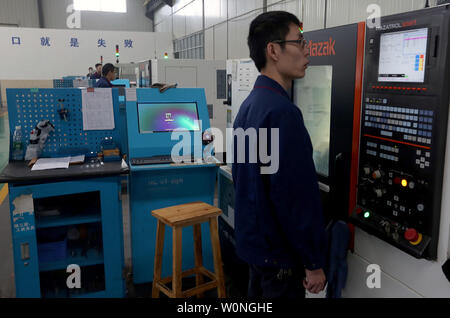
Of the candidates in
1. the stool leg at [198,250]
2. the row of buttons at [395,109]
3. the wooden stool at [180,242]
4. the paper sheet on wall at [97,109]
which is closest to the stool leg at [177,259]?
the wooden stool at [180,242]

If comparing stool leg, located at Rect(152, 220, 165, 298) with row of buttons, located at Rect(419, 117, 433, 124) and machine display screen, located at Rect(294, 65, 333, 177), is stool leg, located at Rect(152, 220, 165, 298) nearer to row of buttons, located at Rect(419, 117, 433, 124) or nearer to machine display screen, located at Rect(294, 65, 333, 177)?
machine display screen, located at Rect(294, 65, 333, 177)

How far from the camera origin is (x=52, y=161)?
2.69m

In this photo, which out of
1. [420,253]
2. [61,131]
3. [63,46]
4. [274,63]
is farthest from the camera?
[63,46]

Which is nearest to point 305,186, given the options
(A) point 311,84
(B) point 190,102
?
(A) point 311,84

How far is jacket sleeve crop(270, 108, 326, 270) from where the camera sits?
4.48 ft

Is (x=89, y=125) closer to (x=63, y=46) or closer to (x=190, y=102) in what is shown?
(x=190, y=102)

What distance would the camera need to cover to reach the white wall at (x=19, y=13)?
14.5 meters

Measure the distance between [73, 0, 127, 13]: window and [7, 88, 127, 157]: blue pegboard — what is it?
14224mm

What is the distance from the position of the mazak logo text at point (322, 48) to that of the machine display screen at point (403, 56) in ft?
0.87

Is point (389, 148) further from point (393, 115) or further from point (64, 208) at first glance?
point (64, 208)

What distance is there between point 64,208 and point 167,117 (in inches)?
38.4

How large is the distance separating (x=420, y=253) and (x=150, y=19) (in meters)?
16.7

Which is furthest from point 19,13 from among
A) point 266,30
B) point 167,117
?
point 266,30
